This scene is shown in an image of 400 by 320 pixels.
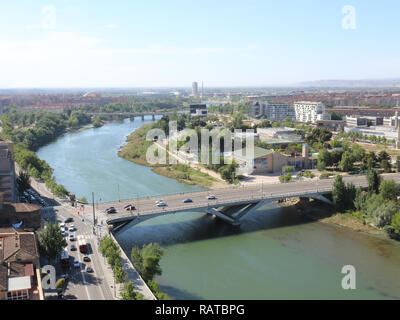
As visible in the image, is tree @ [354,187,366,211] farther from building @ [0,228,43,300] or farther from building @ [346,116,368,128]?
building @ [346,116,368,128]

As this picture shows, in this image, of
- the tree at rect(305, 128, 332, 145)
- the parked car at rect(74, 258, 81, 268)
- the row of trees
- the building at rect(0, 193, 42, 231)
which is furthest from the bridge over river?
the tree at rect(305, 128, 332, 145)

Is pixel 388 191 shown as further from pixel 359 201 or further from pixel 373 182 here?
pixel 373 182

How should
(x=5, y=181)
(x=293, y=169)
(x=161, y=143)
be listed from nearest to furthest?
1. (x=5, y=181)
2. (x=293, y=169)
3. (x=161, y=143)

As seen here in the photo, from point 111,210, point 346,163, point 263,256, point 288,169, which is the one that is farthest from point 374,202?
point 111,210
